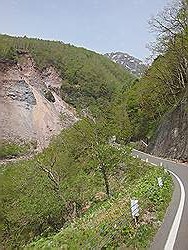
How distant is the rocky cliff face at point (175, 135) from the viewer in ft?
111

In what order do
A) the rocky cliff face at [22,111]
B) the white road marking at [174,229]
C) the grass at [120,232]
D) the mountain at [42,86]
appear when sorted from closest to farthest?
the white road marking at [174,229] → the grass at [120,232] → the rocky cliff face at [22,111] → the mountain at [42,86]

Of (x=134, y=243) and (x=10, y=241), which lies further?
(x=10, y=241)

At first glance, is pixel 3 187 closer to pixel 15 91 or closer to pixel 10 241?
pixel 10 241

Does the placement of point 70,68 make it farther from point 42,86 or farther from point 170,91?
point 170,91

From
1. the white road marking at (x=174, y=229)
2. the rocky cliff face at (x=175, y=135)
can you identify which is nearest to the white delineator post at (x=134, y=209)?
the white road marking at (x=174, y=229)

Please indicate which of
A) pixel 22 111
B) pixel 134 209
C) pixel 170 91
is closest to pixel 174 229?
pixel 134 209

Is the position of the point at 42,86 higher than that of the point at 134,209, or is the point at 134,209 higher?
the point at 134,209

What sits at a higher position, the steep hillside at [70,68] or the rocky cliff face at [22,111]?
the steep hillside at [70,68]

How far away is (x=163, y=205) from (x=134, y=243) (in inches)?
150

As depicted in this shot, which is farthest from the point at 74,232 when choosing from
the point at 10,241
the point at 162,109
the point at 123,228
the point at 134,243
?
the point at 162,109

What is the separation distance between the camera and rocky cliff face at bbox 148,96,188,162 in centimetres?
3394

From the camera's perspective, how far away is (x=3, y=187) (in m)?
33.8

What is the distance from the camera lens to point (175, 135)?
37062mm

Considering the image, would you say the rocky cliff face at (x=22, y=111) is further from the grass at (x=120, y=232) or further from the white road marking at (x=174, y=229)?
the grass at (x=120, y=232)
